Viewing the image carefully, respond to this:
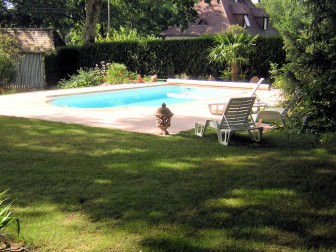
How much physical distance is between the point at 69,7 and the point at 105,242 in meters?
36.2

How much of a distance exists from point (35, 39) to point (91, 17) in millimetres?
3996

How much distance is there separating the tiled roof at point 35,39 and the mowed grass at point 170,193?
16.6 meters

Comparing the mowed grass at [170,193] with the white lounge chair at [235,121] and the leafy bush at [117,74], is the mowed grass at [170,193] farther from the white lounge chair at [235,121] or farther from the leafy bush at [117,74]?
the leafy bush at [117,74]

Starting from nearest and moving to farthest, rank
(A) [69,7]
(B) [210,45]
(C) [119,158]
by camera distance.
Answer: (C) [119,158]
(B) [210,45]
(A) [69,7]

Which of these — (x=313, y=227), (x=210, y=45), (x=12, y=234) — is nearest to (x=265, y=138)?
(x=313, y=227)

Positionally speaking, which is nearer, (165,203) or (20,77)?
(165,203)

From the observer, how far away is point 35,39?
25031 millimetres

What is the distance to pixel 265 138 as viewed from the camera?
9.05 m

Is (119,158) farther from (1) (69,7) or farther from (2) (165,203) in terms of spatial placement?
(1) (69,7)

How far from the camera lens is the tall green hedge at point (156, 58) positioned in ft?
71.8

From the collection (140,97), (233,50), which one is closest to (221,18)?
(233,50)

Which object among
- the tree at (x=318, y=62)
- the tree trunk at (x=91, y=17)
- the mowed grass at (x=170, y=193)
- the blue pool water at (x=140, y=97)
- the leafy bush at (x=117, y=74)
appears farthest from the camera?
the tree trunk at (x=91, y=17)

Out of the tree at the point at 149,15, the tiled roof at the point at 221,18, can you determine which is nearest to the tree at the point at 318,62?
the tree at the point at 149,15

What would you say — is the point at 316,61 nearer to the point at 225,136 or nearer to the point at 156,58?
the point at 225,136
